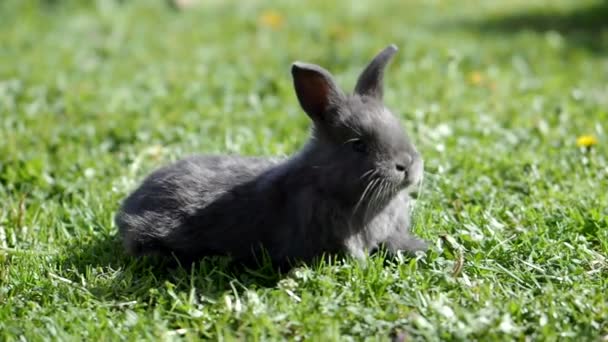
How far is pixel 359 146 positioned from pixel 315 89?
354 millimetres

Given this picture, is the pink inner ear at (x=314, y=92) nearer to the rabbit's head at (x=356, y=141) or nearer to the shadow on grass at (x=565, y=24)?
the rabbit's head at (x=356, y=141)

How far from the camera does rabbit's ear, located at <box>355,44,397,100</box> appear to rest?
160 inches

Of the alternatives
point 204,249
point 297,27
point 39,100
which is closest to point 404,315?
point 204,249

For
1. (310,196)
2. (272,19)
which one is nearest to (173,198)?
(310,196)

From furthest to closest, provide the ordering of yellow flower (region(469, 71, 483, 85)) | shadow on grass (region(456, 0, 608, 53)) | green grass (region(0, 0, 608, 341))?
shadow on grass (region(456, 0, 608, 53)) < yellow flower (region(469, 71, 483, 85)) < green grass (region(0, 0, 608, 341))

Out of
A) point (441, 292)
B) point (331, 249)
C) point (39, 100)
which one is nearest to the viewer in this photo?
point (441, 292)

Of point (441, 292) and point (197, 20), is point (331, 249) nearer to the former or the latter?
point (441, 292)

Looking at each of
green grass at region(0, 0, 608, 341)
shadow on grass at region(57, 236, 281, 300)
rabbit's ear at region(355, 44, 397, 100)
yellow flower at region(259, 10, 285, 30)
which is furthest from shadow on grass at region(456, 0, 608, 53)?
shadow on grass at region(57, 236, 281, 300)

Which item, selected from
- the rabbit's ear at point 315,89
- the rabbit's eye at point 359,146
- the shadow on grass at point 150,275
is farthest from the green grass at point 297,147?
the rabbit's ear at point 315,89

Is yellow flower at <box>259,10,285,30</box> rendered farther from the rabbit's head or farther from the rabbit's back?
the rabbit's head

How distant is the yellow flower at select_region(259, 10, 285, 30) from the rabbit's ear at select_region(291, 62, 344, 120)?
5259mm

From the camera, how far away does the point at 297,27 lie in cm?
907

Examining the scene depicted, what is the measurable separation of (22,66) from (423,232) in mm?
4787

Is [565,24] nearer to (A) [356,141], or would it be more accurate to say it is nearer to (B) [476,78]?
(B) [476,78]
